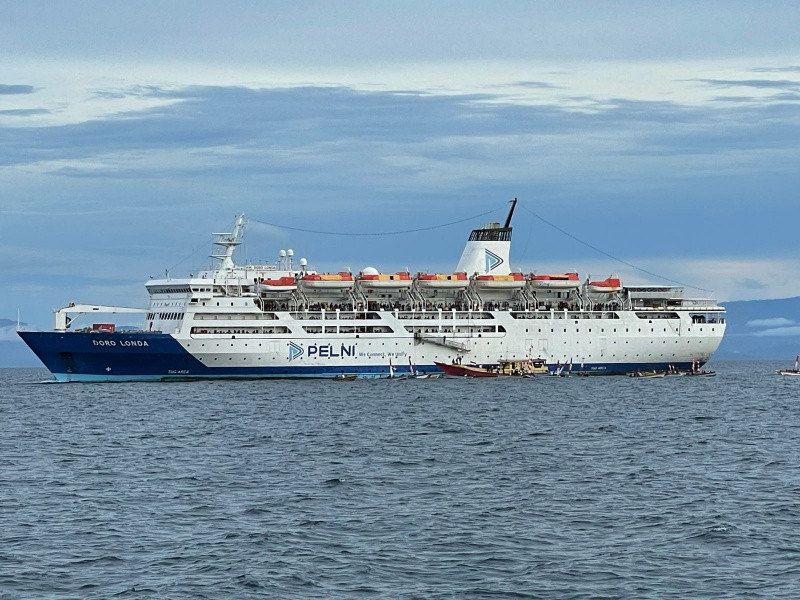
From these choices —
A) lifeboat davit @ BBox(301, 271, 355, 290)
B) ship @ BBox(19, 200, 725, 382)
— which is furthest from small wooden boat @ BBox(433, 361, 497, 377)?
lifeboat davit @ BBox(301, 271, 355, 290)

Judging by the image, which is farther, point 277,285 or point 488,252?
point 488,252

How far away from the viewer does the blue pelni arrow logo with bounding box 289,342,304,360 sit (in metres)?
85.1

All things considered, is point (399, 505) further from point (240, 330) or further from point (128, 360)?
point (128, 360)

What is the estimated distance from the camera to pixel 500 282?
91625 mm

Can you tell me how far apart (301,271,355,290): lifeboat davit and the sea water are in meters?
27.7

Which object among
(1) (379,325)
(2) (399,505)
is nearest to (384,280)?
(1) (379,325)

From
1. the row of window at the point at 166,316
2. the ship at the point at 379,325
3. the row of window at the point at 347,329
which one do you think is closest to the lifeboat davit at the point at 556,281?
the ship at the point at 379,325

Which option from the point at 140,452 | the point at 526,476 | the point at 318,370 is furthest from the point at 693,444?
the point at 318,370

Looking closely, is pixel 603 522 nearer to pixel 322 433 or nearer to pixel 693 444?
pixel 693 444

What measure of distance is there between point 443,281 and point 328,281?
8.63 meters

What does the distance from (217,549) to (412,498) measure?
7.55m

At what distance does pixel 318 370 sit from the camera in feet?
283

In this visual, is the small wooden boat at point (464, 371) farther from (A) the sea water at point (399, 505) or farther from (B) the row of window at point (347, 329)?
(A) the sea water at point (399, 505)

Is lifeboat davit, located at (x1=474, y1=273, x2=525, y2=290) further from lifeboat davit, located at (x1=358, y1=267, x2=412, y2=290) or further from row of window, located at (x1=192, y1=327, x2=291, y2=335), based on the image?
row of window, located at (x1=192, y1=327, x2=291, y2=335)
